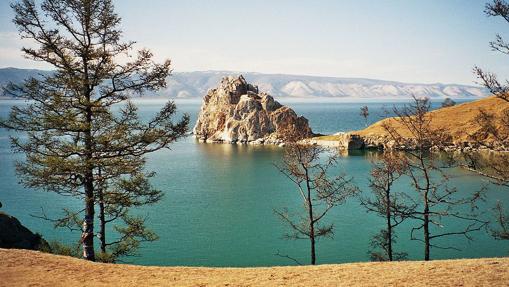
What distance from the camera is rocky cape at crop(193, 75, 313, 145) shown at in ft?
470

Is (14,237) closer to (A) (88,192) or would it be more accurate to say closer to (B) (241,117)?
(A) (88,192)

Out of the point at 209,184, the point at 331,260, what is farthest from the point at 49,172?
the point at 209,184

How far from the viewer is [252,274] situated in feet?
63.2

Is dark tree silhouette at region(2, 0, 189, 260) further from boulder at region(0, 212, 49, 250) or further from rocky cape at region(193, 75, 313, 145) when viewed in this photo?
rocky cape at region(193, 75, 313, 145)

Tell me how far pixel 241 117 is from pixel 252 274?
129857 mm

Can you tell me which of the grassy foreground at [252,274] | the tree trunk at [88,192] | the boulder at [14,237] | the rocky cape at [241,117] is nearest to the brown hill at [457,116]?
the rocky cape at [241,117]

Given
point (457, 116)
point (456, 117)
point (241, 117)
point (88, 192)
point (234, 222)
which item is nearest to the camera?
point (88, 192)

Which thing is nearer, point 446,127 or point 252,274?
point 252,274

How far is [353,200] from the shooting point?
54.9 metres

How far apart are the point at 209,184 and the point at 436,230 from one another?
36.9 m

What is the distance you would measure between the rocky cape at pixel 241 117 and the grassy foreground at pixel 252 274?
374 ft

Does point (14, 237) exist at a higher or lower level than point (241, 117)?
lower

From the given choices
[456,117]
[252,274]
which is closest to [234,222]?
[252,274]

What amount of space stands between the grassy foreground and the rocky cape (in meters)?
114
